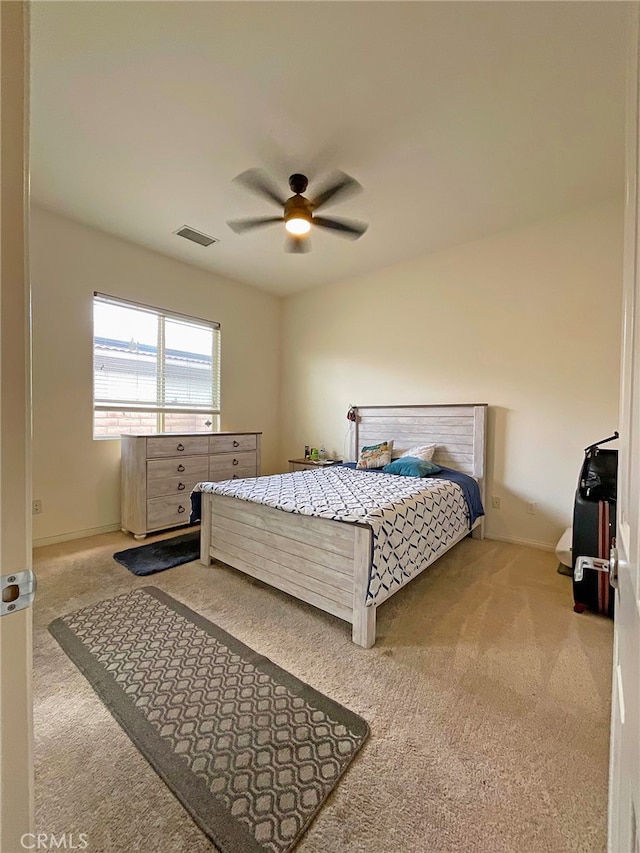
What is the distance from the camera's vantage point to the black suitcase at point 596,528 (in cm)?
208

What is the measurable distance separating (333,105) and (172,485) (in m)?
3.17

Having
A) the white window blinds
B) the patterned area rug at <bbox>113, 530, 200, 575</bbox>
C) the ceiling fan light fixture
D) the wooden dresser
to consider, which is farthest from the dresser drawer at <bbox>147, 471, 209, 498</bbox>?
the ceiling fan light fixture

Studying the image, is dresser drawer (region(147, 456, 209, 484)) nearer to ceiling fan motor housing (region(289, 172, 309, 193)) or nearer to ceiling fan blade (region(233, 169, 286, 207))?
ceiling fan blade (region(233, 169, 286, 207))

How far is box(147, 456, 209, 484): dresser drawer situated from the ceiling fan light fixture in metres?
2.33

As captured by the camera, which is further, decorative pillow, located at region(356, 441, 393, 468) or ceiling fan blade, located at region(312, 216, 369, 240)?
decorative pillow, located at region(356, 441, 393, 468)

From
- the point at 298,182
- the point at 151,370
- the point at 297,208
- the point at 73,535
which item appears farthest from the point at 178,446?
the point at 298,182

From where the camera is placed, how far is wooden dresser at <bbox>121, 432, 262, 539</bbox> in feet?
10.7

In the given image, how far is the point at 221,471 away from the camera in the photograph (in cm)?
390

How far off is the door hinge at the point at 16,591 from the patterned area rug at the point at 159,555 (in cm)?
234

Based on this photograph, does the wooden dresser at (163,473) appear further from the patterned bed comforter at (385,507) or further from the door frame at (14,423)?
the door frame at (14,423)

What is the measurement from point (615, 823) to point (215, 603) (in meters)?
1.98

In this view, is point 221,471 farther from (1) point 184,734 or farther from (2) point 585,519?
(2) point 585,519

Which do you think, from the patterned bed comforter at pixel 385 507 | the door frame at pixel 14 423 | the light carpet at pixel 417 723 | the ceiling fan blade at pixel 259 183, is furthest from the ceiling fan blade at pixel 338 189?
the light carpet at pixel 417 723

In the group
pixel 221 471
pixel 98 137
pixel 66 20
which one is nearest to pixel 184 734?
pixel 221 471
